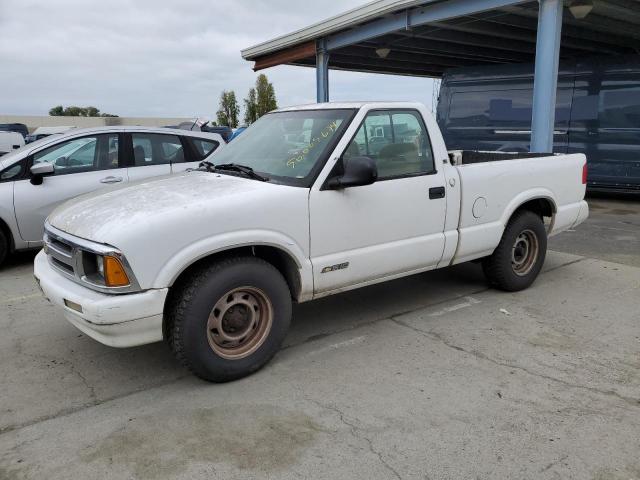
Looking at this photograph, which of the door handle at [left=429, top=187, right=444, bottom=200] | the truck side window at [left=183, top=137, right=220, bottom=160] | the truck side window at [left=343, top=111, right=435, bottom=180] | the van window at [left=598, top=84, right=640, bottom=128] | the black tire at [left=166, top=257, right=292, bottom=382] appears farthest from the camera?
the van window at [left=598, top=84, right=640, bottom=128]

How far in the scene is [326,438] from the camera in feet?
9.32

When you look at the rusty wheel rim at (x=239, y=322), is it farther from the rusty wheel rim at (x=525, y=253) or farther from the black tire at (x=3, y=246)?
the black tire at (x=3, y=246)

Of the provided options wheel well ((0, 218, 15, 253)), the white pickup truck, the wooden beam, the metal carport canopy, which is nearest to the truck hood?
the white pickup truck

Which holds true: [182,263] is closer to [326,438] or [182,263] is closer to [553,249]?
[326,438]

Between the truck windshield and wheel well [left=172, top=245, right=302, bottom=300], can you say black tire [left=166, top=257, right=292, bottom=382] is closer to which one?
wheel well [left=172, top=245, right=302, bottom=300]

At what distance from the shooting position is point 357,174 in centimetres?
358

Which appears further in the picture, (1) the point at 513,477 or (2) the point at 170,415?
(2) the point at 170,415

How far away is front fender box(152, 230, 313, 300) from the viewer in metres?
3.10

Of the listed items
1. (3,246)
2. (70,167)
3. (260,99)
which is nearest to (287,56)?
(70,167)

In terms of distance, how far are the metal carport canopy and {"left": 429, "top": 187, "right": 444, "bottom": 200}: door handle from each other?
5207 millimetres

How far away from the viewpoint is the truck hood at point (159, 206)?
3086mm

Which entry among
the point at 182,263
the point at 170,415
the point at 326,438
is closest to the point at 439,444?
the point at 326,438

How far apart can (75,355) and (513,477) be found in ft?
9.97

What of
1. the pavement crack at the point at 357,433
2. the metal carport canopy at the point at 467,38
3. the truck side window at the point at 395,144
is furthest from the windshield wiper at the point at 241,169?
the metal carport canopy at the point at 467,38
